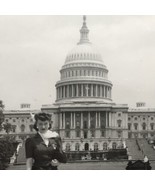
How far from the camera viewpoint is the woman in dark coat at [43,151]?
776 cm

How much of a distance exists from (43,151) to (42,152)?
0.02 m

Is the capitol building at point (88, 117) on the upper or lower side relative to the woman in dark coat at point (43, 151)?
upper

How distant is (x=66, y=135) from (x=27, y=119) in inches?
207

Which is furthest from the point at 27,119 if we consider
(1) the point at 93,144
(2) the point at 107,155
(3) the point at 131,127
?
(2) the point at 107,155

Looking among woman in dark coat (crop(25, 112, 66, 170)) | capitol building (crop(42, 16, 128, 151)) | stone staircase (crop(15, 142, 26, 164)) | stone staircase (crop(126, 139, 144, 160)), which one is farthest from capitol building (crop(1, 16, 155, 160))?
woman in dark coat (crop(25, 112, 66, 170))

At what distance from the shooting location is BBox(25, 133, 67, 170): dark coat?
777cm

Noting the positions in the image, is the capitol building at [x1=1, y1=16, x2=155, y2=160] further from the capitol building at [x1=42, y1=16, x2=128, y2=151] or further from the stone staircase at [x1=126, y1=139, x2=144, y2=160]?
the stone staircase at [x1=126, y1=139, x2=144, y2=160]

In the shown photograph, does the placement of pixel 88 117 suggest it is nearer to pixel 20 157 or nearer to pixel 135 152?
pixel 135 152

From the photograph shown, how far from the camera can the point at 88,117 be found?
2210 inches

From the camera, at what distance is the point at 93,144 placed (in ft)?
181

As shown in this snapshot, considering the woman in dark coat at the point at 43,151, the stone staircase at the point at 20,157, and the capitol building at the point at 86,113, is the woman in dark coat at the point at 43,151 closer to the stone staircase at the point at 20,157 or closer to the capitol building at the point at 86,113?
the stone staircase at the point at 20,157

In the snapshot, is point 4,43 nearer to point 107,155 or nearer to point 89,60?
point 107,155

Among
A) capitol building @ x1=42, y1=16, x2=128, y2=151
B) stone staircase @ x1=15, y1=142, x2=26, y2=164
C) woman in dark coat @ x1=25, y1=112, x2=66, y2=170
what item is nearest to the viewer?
woman in dark coat @ x1=25, y1=112, x2=66, y2=170

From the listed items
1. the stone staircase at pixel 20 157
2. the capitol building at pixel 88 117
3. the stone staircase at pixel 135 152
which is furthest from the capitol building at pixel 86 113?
the stone staircase at pixel 20 157
